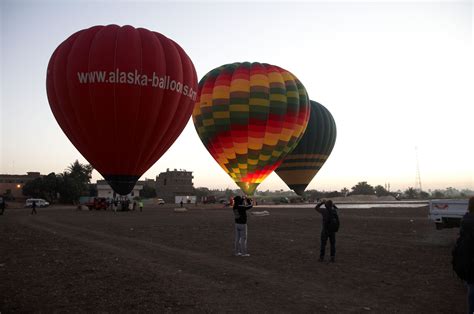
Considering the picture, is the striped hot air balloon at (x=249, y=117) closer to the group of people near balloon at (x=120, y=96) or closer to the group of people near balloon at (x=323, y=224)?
the group of people near balloon at (x=120, y=96)

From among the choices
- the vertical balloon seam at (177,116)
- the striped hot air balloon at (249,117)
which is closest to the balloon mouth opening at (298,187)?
the striped hot air balloon at (249,117)

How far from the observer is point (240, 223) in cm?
1293

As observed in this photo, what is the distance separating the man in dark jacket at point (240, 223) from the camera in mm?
12812

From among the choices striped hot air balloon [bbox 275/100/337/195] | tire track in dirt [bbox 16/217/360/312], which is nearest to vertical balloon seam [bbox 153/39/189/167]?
tire track in dirt [bbox 16/217/360/312]

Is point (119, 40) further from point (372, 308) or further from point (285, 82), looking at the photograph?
point (372, 308)

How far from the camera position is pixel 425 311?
721 cm

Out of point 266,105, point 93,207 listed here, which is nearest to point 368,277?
point 266,105

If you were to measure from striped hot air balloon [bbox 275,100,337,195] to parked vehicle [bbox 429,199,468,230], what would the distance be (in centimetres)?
3107

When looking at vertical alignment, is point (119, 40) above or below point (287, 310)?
above

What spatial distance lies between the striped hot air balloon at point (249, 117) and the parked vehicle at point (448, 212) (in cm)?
2007

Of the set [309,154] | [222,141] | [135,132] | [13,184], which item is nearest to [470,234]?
[135,132]

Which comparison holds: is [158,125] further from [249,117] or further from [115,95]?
[249,117]

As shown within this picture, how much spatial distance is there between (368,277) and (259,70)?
28.6 metres

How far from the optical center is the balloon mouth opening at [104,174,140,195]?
22.8 meters
